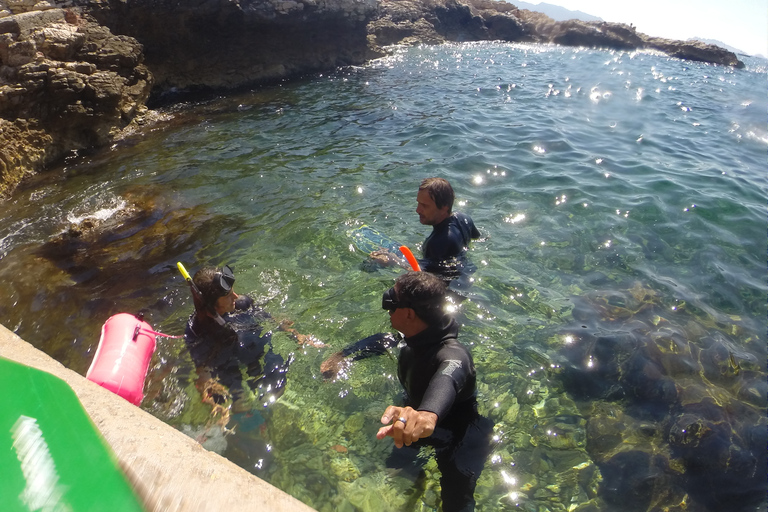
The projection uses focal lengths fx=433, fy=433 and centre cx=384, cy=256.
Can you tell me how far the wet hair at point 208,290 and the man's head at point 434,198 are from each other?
2.06 m

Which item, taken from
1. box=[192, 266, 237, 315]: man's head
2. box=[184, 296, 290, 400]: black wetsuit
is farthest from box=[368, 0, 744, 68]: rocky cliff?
box=[192, 266, 237, 315]: man's head

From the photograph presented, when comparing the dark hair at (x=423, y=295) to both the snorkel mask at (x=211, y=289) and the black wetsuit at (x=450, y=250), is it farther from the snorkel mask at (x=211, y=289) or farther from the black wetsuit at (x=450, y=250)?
the black wetsuit at (x=450, y=250)

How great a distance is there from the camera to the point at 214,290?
3.51 m

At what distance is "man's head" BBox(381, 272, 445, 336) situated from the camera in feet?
8.86

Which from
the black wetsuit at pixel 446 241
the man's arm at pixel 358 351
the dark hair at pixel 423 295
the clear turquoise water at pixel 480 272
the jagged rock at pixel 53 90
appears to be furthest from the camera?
the jagged rock at pixel 53 90

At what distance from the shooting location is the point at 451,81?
662 inches

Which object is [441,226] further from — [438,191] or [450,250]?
[438,191]

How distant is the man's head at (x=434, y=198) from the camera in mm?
4414

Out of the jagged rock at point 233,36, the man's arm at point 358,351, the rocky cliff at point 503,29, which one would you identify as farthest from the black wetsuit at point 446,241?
the rocky cliff at point 503,29

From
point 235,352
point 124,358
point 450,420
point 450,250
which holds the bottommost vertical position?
point 235,352

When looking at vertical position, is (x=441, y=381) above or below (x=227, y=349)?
above

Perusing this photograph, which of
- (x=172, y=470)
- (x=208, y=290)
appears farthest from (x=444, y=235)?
(x=172, y=470)

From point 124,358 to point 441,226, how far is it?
318 centimetres

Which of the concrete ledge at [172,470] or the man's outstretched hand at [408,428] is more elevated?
the man's outstretched hand at [408,428]
